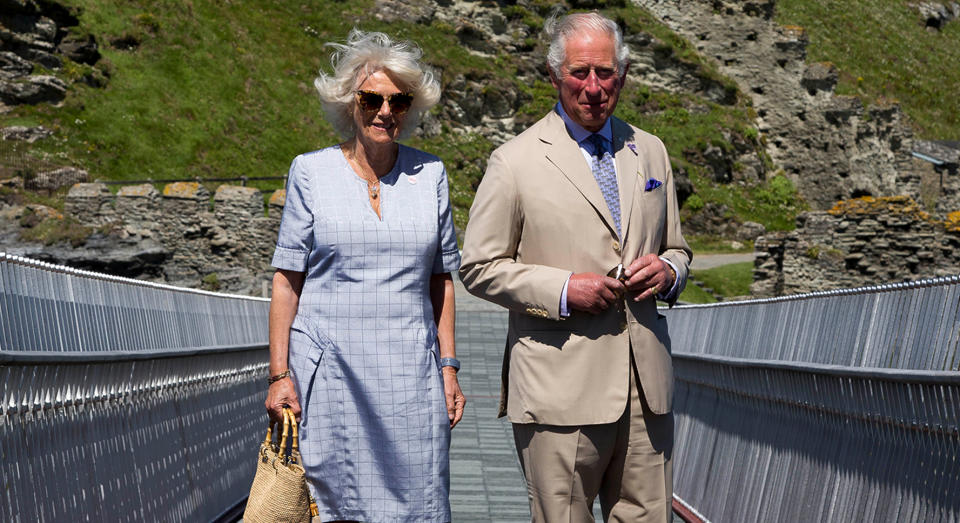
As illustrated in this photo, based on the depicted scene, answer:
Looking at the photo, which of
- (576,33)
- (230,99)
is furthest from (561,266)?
(230,99)

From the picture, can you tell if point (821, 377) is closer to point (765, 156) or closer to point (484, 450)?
point (484, 450)

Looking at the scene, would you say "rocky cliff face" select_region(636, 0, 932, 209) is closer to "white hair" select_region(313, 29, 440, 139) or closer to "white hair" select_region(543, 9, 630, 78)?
"white hair" select_region(313, 29, 440, 139)

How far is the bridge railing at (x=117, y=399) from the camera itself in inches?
155

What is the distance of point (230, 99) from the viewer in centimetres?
3359

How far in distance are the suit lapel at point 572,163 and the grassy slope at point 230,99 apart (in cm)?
2564

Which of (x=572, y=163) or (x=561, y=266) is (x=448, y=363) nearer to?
(x=561, y=266)

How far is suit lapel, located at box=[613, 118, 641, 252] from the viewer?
12.7 ft

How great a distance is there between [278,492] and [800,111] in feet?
163

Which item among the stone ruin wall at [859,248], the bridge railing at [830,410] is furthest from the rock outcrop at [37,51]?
the bridge railing at [830,410]

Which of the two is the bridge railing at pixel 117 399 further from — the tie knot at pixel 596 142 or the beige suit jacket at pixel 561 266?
the tie knot at pixel 596 142

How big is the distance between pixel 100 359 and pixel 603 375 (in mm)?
2151

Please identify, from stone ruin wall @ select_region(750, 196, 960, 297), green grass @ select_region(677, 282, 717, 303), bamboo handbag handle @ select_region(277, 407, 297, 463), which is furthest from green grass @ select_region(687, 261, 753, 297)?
bamboo handbag handle @ select_region(277, 407, 297, 463)

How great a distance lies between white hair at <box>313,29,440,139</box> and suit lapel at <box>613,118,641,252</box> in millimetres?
797

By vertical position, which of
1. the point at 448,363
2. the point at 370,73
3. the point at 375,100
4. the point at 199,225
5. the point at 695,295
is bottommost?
the point at 448,363
